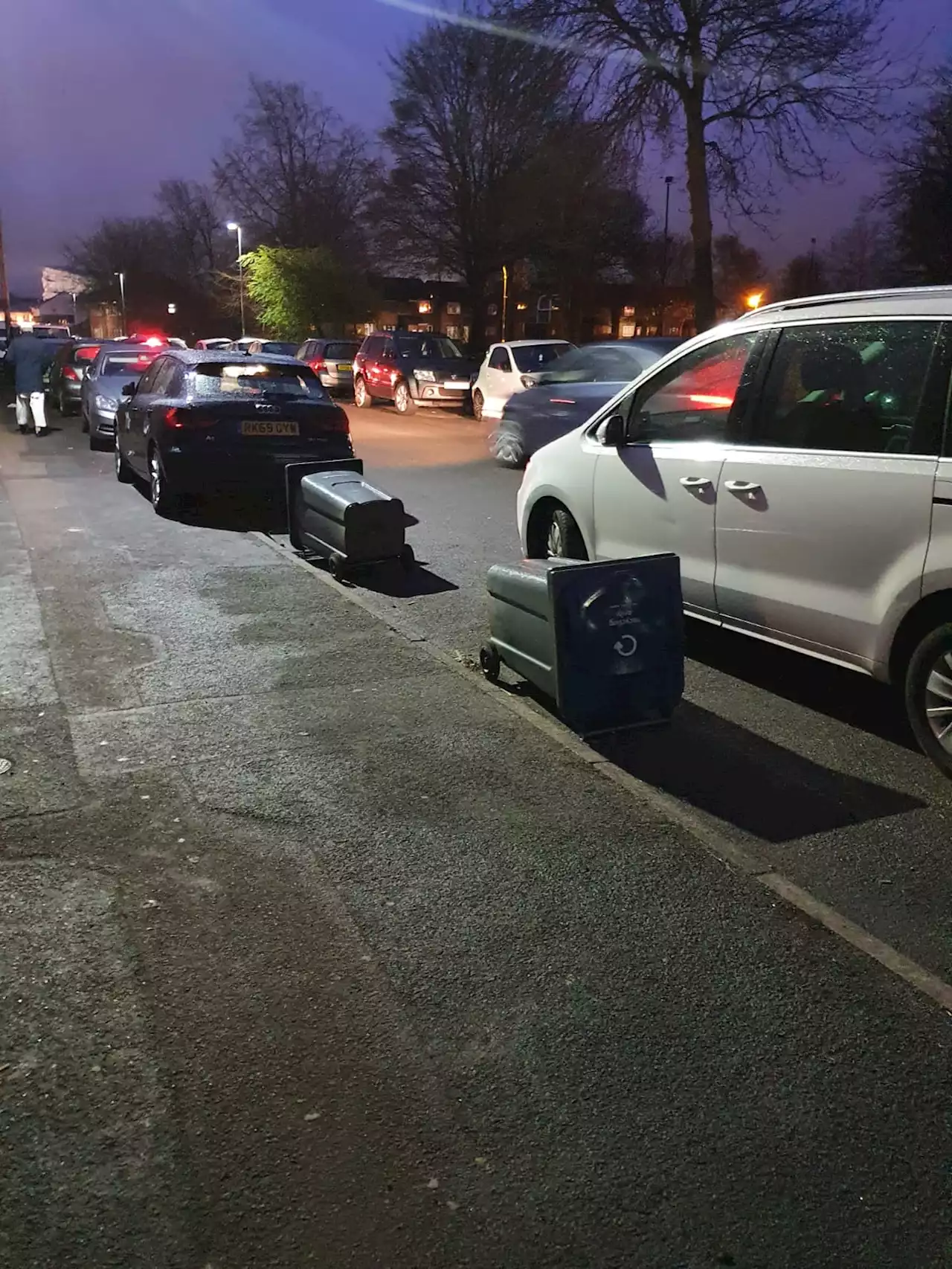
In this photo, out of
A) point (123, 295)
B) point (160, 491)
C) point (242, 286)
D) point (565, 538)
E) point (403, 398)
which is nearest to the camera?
point (565, 538)

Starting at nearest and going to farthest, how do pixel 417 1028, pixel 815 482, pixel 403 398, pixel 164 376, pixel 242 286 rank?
1. pixel 417 1028
2. pixel 815 482
3. pixel 164 376
4. pixel 403 398
5. pixel 242 286

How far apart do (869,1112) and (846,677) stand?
362cm

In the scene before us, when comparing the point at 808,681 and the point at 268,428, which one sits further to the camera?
the point at 268,428

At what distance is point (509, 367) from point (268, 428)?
10.1 metres

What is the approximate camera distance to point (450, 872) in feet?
12.4

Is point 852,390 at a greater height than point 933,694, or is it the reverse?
point 852,390

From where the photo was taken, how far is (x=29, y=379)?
19.5 m

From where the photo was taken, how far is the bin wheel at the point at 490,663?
18.9ft

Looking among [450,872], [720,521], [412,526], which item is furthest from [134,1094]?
[412,526]

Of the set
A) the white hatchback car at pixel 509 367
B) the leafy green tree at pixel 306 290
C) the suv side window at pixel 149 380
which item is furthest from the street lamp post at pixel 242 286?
the suv side window at pixel 149 380

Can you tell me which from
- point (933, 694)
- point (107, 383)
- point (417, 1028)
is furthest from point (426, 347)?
point (417, 1028)

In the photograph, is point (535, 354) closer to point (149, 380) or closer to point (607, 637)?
point (149, 380)

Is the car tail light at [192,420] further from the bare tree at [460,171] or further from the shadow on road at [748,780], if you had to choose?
the bare tree at [460,171]

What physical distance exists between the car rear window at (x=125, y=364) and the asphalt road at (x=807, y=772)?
456 inches
